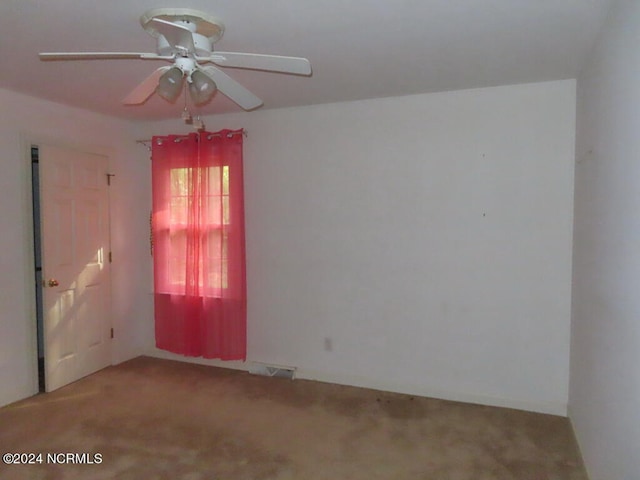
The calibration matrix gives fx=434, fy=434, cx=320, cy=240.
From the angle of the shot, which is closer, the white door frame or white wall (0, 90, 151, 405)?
white wall (0, 90, 151, 405)

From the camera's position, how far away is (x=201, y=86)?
1964 mm

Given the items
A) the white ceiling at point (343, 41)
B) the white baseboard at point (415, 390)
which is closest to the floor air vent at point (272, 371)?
the white baseboard at point (415, 390)

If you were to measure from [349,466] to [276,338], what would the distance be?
1631 millimetres

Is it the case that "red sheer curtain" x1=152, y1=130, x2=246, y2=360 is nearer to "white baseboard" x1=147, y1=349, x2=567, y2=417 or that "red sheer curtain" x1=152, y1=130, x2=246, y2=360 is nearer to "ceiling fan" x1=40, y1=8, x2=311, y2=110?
"white baseboard" x1=147, y1=349, x2=567, y2=417

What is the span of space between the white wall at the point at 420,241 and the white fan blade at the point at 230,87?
56.1 inches

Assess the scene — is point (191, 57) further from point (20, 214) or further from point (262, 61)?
point (20, 214)

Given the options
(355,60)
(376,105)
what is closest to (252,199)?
(376,105)

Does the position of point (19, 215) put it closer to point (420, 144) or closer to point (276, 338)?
point (276, 338)

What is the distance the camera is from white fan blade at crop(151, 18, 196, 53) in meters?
1.58

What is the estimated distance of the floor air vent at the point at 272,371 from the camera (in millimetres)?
3924

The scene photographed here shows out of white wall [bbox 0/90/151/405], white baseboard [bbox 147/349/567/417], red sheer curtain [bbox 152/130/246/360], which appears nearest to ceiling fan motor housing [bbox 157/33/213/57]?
red sheer curtain [bbox 152/130/246/360]

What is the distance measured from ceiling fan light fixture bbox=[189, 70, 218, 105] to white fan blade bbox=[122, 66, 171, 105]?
121mm

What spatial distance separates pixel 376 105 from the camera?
3557mm

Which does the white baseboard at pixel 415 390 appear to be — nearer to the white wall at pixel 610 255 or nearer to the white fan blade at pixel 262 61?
the white wall at pixel 610 255
